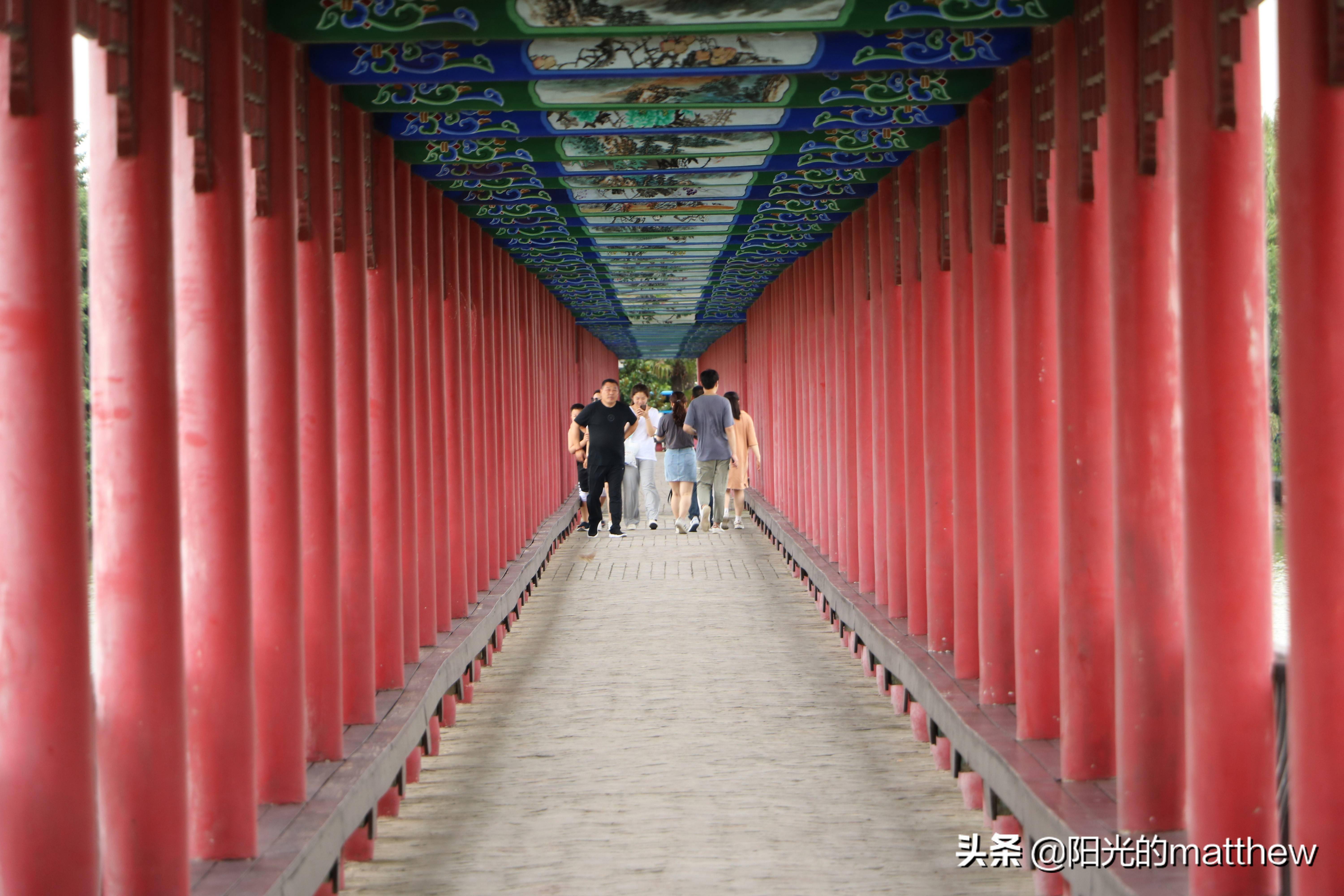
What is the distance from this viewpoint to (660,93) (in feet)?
22.7

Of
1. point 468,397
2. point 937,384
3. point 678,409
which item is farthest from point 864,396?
point 678,409

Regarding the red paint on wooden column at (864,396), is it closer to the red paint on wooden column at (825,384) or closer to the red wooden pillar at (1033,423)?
the red paint on wooden column at (825,384)

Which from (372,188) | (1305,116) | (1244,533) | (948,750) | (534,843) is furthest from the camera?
(372,188)

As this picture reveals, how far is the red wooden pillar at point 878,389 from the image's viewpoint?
372 inches

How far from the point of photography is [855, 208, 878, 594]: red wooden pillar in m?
10.3

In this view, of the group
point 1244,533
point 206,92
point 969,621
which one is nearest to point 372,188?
point 206,92

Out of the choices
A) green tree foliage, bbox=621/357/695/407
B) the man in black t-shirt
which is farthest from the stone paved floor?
green tree foliage, bbox=621/357/695/407

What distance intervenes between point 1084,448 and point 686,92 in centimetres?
294

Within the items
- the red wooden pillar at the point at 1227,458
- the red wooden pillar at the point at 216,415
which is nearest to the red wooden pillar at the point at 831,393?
the red wooden pillar at the point at 216,415

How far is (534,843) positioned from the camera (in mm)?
5613

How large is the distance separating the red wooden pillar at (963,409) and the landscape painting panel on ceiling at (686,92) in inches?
22.1

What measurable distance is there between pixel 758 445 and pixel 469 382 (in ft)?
35.9

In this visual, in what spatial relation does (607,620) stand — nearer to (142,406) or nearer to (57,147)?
(142,406)

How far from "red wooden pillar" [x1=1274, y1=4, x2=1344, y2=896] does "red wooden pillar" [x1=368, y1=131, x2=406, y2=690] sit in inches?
183
